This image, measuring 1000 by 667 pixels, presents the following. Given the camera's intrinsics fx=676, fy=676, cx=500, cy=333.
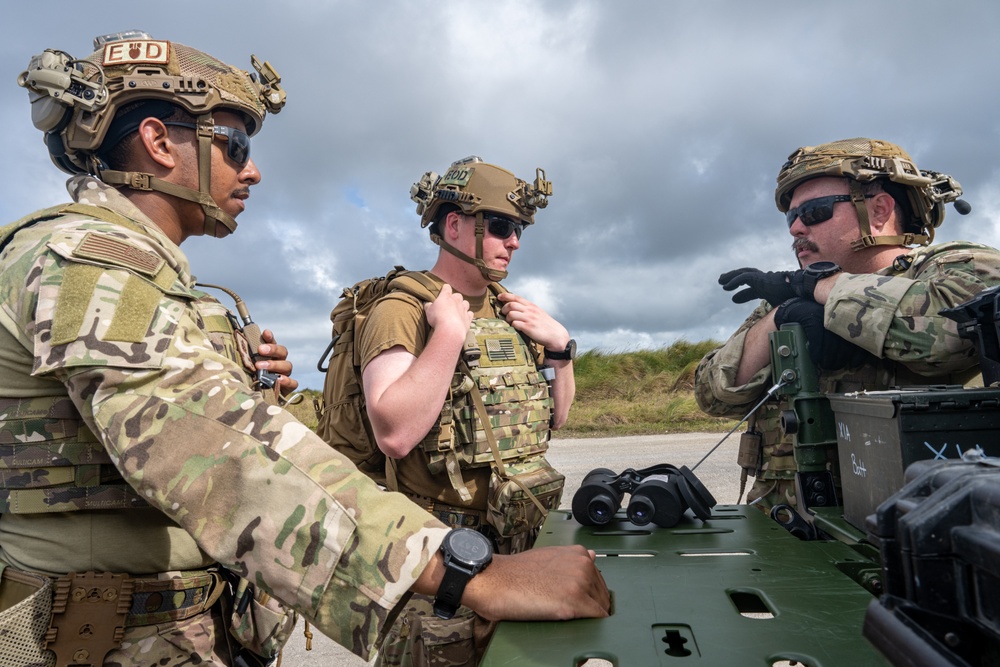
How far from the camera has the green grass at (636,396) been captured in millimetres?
14031

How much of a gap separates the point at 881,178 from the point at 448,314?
230 cm

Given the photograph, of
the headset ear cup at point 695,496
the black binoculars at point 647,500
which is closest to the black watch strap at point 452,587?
the black binoculars at point 647,500

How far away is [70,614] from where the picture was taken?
178 centimetres

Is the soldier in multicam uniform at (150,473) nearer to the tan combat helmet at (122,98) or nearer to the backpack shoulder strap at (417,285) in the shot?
the tan combat helmet at (122,98)

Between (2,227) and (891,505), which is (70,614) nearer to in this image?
(2,227)

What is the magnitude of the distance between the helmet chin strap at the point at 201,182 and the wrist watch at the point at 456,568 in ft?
4.79

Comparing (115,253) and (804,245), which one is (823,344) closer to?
(804,245)

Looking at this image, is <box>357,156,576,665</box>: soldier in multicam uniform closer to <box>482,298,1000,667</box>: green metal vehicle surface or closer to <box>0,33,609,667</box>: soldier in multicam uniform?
<box>482,298,1000,667</box>: green metal vehicle surface

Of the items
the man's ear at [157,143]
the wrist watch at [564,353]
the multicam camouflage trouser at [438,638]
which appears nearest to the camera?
the man's ear at [157,143]

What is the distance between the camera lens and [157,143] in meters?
2.28

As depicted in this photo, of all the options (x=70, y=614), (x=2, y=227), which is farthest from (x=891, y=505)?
(x=2, y=227)

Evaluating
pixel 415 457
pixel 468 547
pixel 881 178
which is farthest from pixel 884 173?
pixel 468 547

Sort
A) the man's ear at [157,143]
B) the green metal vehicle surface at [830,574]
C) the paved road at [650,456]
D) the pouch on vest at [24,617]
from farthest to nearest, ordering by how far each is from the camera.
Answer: the paved road at [650,456]
the man's ear at [157,143]
the pouch on vest at [24,617]
the green metal vehicle surface at [830,574]

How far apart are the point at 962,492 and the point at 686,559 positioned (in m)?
1.17
